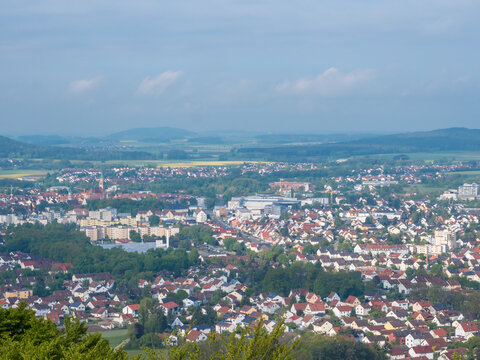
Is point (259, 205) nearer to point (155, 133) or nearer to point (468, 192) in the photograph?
point (468, 192)

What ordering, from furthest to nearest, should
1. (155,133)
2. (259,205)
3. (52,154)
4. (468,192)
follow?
1. (155,133)
2. (52,154)
3. (468,192)
4. (259,205)

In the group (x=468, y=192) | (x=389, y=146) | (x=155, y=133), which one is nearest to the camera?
(x=468, y=192)

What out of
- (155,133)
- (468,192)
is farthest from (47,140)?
(468,192)

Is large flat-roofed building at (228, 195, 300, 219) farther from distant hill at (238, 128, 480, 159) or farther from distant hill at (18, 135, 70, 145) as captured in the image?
distant hill at (18, 135, 70, 145)

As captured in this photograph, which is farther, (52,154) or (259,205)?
(52,154)

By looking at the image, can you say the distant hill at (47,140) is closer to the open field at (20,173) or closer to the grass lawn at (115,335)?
the open field at (20,173)

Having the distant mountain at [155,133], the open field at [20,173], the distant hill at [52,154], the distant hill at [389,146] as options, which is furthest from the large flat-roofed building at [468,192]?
the distant mountain at [155,133]
